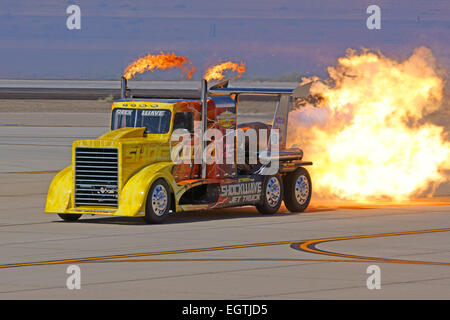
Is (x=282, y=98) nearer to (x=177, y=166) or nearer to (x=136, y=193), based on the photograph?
(x=177, y=166)

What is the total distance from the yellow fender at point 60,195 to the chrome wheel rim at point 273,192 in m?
4.87

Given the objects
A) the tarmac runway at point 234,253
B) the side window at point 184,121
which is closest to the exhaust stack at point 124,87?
the side window at point 184,121

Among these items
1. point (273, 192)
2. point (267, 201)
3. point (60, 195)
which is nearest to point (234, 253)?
point (60, 195)

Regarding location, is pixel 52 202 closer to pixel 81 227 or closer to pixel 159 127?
pixel 81 227

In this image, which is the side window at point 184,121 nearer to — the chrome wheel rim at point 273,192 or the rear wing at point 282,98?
the rear wing at point 282,98

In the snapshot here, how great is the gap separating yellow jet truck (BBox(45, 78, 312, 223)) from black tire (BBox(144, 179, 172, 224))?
2 centimetres

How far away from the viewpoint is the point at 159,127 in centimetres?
2453

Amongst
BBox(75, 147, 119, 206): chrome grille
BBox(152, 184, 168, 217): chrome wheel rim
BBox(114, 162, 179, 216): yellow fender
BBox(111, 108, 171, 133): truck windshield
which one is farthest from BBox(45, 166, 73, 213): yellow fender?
BBox(152, 184, 168, 217): chrome wheel rim

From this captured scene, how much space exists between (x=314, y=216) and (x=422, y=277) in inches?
381

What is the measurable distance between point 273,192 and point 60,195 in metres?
5.33

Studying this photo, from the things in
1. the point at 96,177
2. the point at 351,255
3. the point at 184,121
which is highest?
the point at 184,121

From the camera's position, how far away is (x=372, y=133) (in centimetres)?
3073

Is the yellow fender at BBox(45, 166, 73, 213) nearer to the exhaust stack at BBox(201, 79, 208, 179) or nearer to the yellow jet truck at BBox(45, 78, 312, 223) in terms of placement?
the yellow jet truck at BBox(45, 78, 312, 223)

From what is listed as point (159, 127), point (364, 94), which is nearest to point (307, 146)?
point (364, 94)
